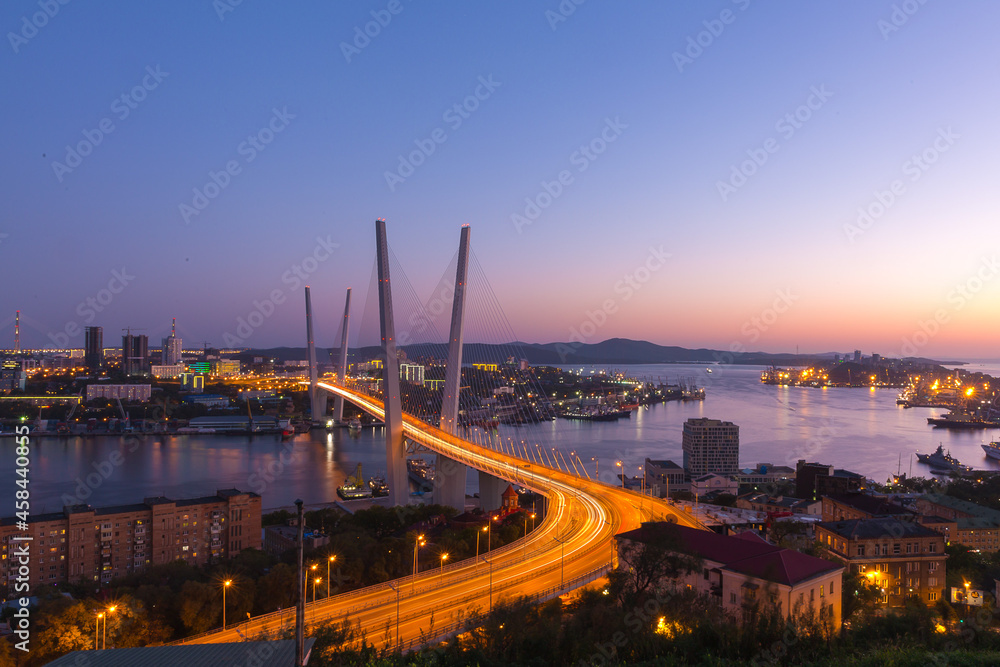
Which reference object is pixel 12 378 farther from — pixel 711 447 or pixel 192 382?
pixel 711 447

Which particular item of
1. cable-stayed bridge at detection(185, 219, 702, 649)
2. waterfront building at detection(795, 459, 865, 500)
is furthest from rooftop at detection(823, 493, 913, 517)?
waterfront building at detection(795, 459, 865, 500)

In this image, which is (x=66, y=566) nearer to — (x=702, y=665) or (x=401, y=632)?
(x=401, y=632)

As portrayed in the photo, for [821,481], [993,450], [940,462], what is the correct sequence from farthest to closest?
[993,450], [940,462], [821,481]

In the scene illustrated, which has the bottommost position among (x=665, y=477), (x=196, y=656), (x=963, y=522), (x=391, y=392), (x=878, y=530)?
(x=665, y=477)

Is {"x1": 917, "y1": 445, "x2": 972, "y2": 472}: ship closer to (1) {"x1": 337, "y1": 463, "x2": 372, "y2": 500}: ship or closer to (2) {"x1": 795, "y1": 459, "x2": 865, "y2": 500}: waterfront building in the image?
(2) {"x1": 795, "y1": 459, "x2": 865, "y2": 500}: waterfront building

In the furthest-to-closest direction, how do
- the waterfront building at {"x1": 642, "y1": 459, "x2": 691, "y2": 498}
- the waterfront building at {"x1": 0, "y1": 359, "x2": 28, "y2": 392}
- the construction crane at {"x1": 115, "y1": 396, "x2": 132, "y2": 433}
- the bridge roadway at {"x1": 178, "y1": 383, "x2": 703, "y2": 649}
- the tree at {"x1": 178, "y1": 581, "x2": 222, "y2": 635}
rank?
the waterfront building at {"x1": 0, "y1": 359, "x2": 28, "y2": 392}, the construction crane at {"x1": 115, "y1": 396, "x2": 132, "y2": 433}, the waterfront building at {"x1": 642, "y1": 459, "x2": 691, "y2": 498}, the tree at {"x1": 178, "y1": 581, "x2": 222, "y2": 635}, the bridge roadway at {"x1": 178, "y1": 383, "x2": 703, "y2": 649}

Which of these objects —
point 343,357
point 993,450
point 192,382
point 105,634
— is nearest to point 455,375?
point 105,634
